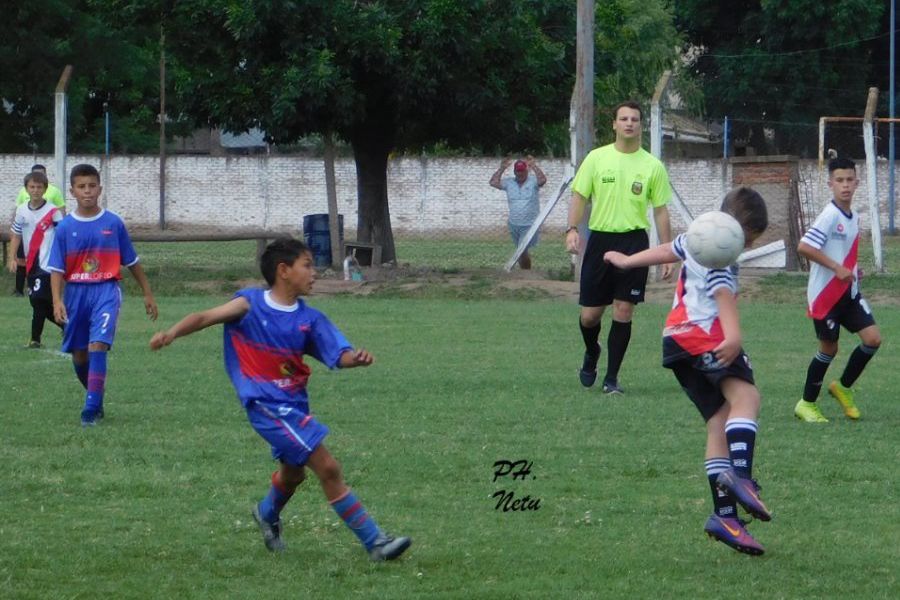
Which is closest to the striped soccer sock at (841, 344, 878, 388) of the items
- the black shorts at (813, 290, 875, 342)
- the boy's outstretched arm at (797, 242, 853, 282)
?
the black shorts at (813, 290, 875, 342)

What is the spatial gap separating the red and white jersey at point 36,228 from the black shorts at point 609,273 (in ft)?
18.1

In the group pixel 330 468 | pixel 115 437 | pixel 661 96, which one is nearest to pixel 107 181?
pixel 661 96

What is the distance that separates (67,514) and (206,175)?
105 feet

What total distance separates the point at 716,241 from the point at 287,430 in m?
1.83

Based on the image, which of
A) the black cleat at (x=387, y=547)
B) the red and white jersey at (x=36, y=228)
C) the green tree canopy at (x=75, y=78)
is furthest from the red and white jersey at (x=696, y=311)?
the green tree canopy at (x=75, y=78)

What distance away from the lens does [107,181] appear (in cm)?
3850

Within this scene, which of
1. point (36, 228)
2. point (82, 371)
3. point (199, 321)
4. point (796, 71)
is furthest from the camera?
point (796, 71)

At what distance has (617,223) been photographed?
1062cm

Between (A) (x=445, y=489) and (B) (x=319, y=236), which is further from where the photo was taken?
(B) (x=319, y=236)

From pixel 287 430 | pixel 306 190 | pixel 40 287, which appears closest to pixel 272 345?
pixel 287 430

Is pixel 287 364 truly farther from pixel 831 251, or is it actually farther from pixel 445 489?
pixel 831 251

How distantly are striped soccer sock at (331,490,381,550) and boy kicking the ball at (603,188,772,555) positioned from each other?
132cm

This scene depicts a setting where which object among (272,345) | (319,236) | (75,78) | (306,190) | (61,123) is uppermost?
(75,78)

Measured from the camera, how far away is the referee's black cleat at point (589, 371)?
10.9m
